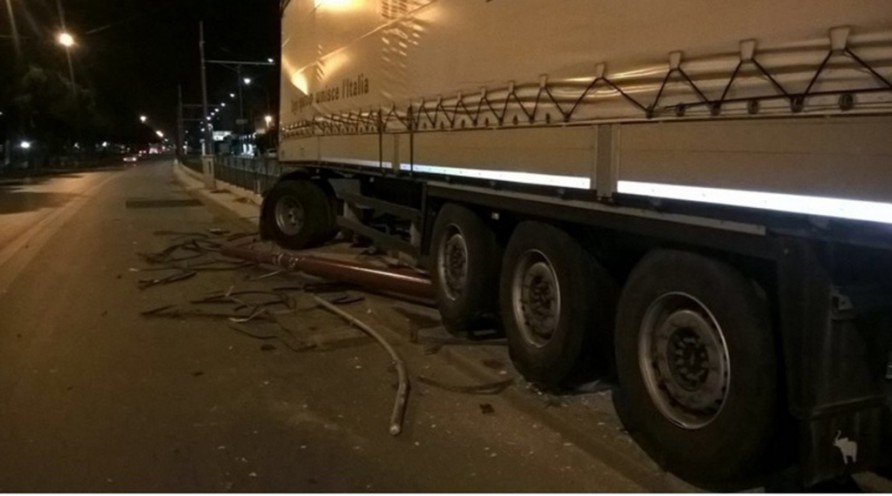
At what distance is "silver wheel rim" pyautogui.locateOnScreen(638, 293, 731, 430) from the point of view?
13.0ft

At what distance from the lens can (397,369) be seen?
238 inches

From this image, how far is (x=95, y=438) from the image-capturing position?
477cm

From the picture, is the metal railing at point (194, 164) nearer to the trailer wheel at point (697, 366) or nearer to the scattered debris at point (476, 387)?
the scattered debris at point (476, 387)

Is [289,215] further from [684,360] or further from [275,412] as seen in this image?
[684,360]

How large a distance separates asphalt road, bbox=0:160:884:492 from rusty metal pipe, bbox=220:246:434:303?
214 mm

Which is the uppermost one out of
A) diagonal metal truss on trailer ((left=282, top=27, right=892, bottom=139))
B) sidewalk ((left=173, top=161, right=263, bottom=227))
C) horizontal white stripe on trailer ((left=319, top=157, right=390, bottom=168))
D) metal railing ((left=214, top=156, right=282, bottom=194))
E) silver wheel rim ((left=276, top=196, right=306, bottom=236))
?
diagonal metal truss on trailer ((left=282, top=27, right=892, bottom=139))

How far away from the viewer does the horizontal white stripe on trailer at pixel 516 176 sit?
4.78 m

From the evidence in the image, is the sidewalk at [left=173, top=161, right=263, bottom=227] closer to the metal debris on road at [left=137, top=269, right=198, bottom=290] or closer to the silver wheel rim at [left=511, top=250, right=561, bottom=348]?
the metal debris on road at [left=137, top=269, right=198, bottom=290]

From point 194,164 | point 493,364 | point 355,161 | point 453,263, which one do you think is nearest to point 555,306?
point 493,364

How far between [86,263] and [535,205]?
869cm

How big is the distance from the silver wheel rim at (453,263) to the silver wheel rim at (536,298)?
935mm

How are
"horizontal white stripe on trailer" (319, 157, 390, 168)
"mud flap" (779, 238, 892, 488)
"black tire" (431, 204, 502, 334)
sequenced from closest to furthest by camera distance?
"mud flap" (779, 238, 892, 488)
"black tire" (431, 204, 502, 334)
"horizontal white stripe on trailer" (319, 157, 390, 168)

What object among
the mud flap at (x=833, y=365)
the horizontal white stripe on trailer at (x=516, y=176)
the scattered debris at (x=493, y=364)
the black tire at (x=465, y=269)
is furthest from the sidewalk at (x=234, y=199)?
the mud flap at (x=833, y=365)

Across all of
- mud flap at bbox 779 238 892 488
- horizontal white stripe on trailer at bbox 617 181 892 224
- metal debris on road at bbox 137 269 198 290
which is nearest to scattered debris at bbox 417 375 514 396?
horizontal white stripe on trailer at bbox 617 181 892 224
